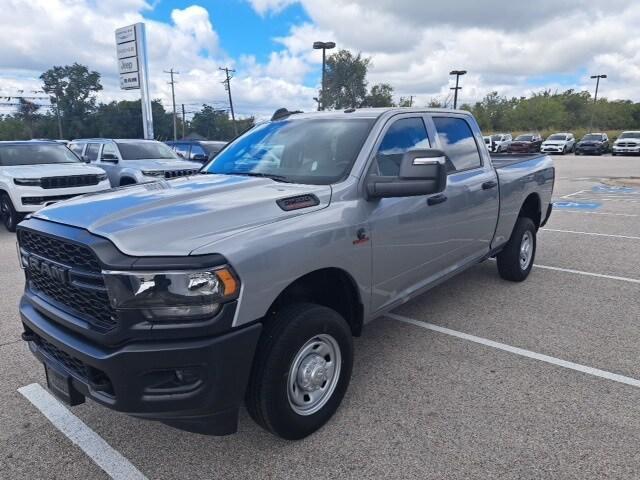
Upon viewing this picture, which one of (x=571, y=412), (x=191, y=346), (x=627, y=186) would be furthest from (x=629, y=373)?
(x=627, y=186)

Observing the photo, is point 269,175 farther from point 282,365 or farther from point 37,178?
point 37,178

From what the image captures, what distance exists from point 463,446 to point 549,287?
336 centimetres

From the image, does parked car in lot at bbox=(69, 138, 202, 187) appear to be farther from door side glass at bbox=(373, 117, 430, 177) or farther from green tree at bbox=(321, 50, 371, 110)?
green tree at bbox=(321, 50, 371, 110)

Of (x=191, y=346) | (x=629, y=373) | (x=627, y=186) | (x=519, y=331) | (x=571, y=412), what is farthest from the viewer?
(x=627, y=186)

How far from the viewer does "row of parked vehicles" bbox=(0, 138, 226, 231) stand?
884cm

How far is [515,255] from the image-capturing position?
5.38 metres

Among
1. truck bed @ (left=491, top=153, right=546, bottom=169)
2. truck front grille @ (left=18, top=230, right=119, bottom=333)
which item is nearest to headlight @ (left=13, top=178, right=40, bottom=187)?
truck front grille @ (left=18, top=230, right=119, bottom=333)

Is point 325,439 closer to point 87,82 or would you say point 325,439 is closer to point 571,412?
point 571,412

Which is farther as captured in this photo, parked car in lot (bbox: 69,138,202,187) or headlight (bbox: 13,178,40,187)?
parked car in lot (bbox: 69,138,202,187)

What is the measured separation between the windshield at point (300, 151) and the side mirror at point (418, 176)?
360 mm

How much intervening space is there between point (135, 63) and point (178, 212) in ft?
77.4

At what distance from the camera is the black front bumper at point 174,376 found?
2068 millimetres

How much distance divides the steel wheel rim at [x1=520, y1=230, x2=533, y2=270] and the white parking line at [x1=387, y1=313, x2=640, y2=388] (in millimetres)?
1887

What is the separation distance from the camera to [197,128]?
317 ft
